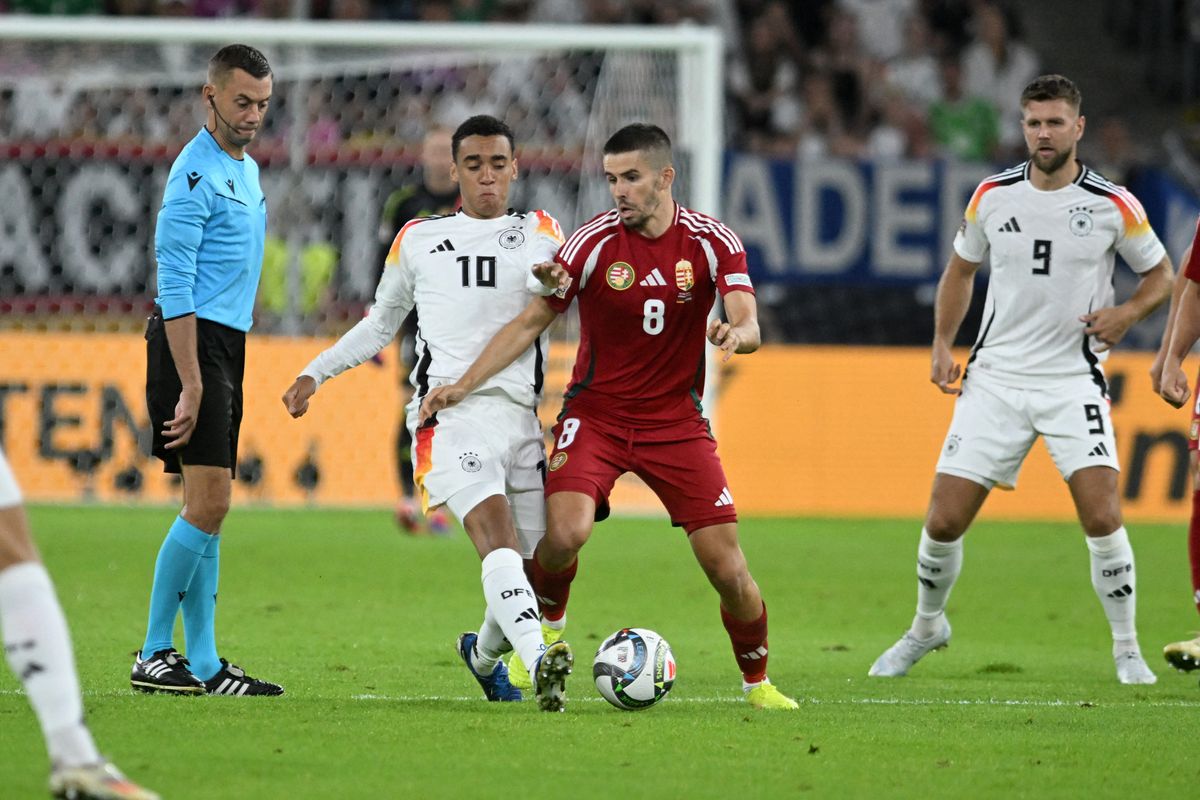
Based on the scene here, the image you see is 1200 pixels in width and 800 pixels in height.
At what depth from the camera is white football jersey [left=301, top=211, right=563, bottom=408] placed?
6.80 meters

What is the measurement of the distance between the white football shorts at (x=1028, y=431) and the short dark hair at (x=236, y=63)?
3.27 m

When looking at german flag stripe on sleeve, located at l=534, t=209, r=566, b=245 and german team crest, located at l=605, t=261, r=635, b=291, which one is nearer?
german team crest, located at l=605, t=261, r=635, b=291

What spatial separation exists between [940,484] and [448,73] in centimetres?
1040

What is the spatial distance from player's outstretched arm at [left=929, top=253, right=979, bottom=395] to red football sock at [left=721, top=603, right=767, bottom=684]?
6.21ft

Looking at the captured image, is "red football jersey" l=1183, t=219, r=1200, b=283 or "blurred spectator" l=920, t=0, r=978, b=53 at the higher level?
"blurred spectator" l=920, t=0, r=978, b=53

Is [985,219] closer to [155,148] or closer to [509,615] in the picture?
[509,615]

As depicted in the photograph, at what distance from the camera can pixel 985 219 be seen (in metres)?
8.05

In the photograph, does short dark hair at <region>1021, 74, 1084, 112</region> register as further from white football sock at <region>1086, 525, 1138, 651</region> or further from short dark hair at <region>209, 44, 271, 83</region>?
short dark hair at <region>209, 44, 271, 83</region>

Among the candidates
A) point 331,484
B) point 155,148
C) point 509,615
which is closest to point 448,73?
point 155,148

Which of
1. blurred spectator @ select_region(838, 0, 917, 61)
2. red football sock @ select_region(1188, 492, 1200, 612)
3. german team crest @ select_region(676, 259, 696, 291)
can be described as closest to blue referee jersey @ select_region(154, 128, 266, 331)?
german team crest @ select_region(676, 259, 696, 291)

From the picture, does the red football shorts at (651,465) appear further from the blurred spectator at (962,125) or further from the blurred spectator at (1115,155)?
the blurred spectator at (962,125)

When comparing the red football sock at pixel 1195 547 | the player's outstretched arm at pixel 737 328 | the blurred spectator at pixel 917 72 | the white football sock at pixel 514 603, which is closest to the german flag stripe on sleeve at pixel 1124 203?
the red football sock at pixel 1195 547

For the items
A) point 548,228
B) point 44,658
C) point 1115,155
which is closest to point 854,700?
point 548,228

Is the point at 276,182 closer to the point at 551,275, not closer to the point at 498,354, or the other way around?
the point at 498,354
